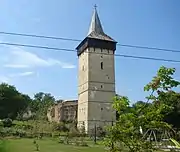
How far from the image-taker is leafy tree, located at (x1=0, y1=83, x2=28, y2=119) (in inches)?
2699

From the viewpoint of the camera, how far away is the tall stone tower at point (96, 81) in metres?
48.8

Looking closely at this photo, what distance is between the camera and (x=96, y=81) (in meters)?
50.7

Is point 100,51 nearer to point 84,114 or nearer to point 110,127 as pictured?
point 84,114

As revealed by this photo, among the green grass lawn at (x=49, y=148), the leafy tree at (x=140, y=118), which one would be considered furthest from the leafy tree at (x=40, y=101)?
the leafy tree at (x=140, y=118)

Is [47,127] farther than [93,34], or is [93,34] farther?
[93,34]

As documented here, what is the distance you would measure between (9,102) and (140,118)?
68141 millimetres

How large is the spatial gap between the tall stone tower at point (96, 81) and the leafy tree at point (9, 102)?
71.4ft

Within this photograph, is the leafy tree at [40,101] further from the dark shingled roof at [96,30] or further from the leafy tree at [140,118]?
the leafy tree at [140,118]

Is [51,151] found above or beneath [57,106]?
beneath

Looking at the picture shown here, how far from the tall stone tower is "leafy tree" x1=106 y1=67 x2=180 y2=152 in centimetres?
4277

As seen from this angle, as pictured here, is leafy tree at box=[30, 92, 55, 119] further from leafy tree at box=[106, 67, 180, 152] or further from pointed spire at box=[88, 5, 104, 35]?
leafy tree at box=[106, 67, 180, 152]

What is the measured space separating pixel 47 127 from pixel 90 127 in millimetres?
6407

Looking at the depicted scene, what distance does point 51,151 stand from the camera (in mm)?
20328

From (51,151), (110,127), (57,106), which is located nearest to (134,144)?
(110,127)
